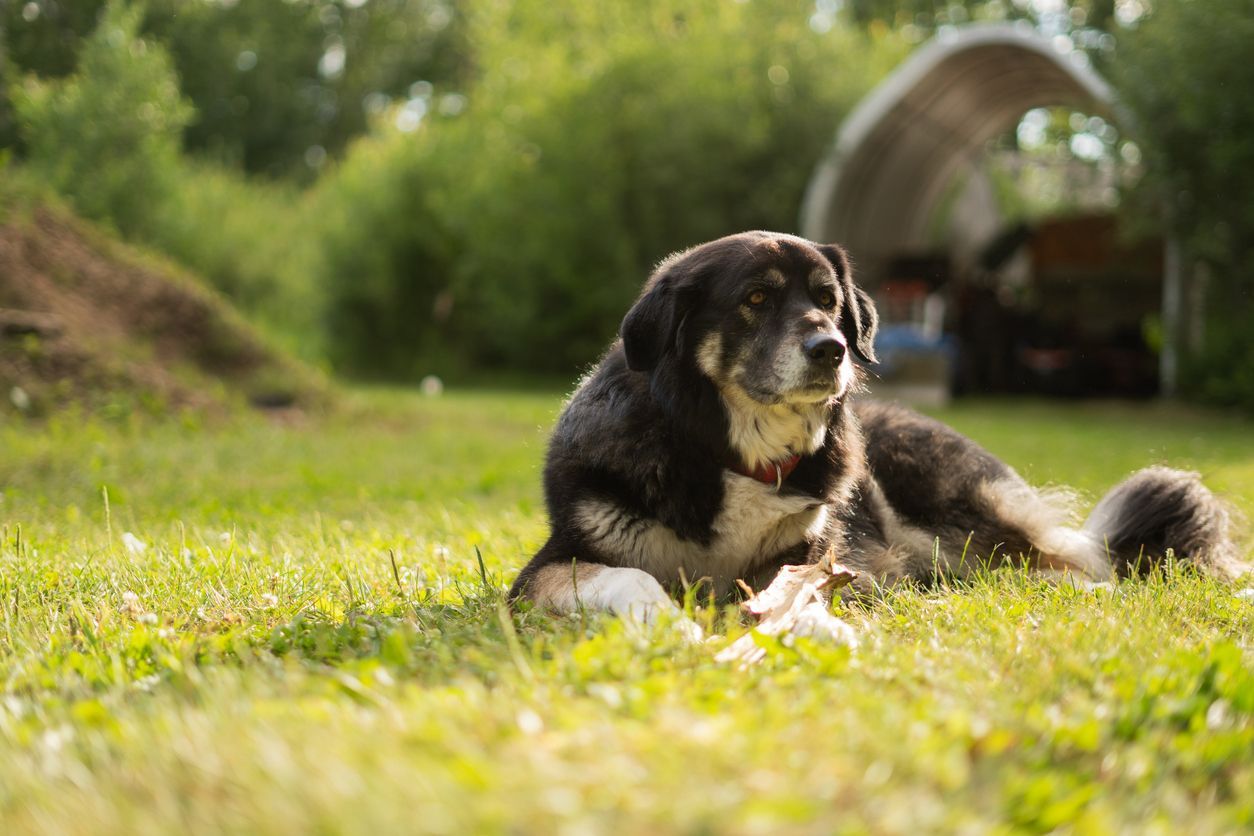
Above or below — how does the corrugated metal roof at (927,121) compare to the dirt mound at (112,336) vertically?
above

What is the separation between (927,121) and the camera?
66.4 ft

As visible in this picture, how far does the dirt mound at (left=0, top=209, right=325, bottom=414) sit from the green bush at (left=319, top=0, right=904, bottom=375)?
1214cm

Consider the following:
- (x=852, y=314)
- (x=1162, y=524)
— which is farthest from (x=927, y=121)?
(x=852, y=314)

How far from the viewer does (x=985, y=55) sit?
18.3 metres

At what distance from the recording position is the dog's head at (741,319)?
12.9 feet

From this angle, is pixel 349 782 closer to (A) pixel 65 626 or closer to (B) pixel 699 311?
(A) pixel 65 626

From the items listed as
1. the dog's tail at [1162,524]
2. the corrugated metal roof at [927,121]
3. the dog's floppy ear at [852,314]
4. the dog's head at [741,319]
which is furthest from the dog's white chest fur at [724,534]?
the corrugated metal roof at [927,121]

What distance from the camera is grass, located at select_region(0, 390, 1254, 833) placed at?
1.96 m

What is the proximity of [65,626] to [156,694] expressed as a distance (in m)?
1.04

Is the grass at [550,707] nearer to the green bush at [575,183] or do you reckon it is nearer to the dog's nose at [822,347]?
the dog's nose at [822,347]

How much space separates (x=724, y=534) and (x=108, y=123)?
13.5m

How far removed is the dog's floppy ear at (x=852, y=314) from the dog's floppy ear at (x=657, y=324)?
70cm

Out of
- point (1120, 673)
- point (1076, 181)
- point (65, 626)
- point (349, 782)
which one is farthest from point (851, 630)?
point (1076, 181)

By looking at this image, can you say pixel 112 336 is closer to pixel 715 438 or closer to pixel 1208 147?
pixel 715 438
